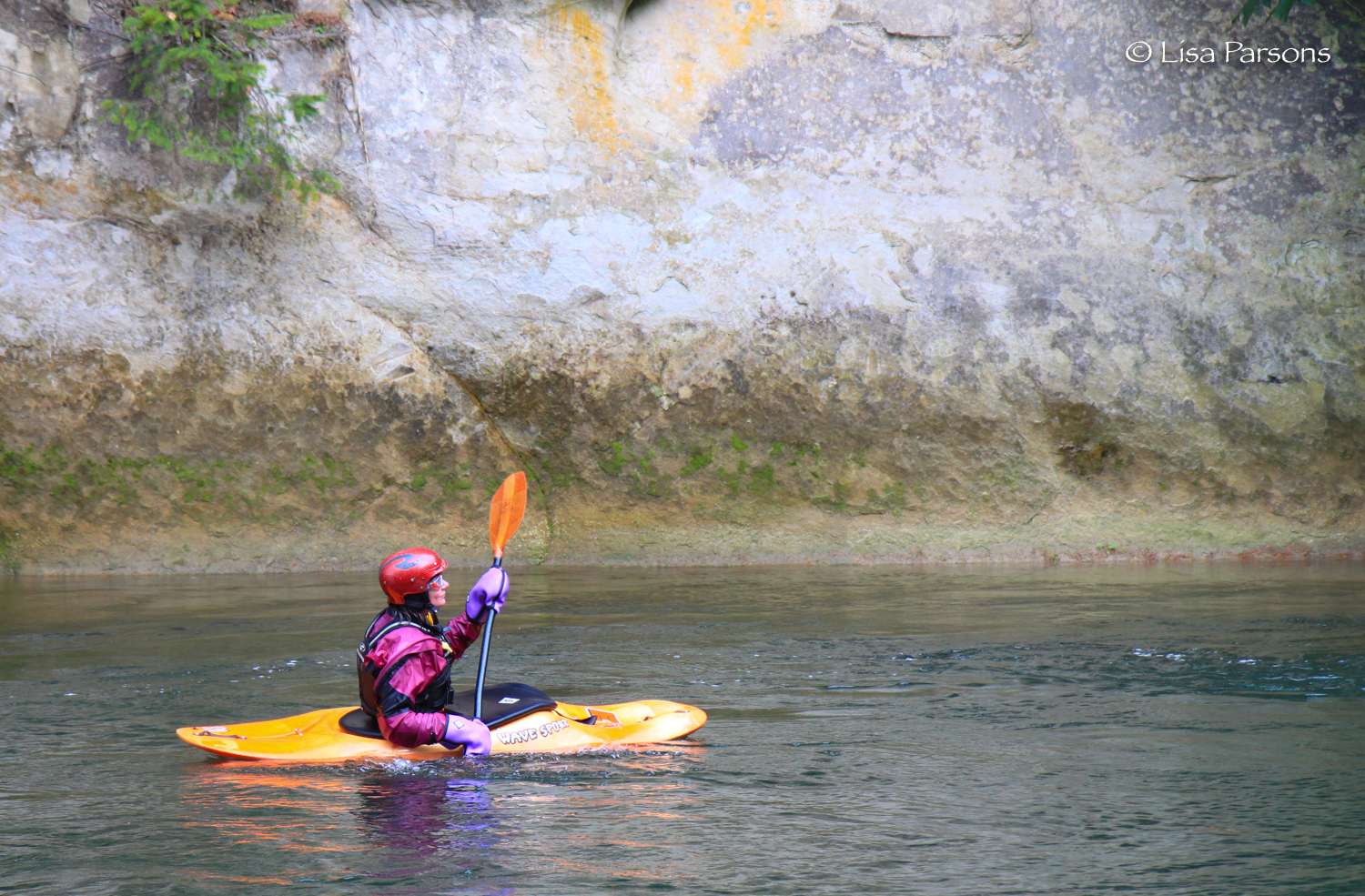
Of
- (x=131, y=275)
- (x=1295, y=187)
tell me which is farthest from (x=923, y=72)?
(x=131, y=275)

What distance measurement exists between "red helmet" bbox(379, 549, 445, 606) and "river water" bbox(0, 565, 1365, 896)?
613 mm

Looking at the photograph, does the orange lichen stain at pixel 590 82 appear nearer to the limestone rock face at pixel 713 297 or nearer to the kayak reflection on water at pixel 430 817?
the limestone rock face at pixel 713 297

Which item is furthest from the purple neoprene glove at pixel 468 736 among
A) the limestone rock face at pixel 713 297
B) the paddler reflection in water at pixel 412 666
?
the limestone rock face at pixel 713 297

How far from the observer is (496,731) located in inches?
185

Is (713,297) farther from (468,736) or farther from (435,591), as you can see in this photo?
(468,736)

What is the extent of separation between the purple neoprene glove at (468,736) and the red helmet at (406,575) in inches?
18.5

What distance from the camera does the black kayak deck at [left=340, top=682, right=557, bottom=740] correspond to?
4.63 metres

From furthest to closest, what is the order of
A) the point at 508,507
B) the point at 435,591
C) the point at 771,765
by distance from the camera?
the point at 508,507 < the point at 435,591 < the point at 771,765

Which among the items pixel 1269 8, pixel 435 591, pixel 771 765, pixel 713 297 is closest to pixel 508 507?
pixel 435 591

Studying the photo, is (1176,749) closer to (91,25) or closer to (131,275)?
(131,275)

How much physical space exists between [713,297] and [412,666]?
22.6 ft

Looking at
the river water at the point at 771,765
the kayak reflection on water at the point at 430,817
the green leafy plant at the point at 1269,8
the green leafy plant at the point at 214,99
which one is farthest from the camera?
the green leafy plant at the point at 214,99

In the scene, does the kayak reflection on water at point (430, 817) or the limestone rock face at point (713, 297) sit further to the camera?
the limestone rock face at point (713, 297)

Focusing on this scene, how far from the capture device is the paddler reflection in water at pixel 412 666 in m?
4.49
